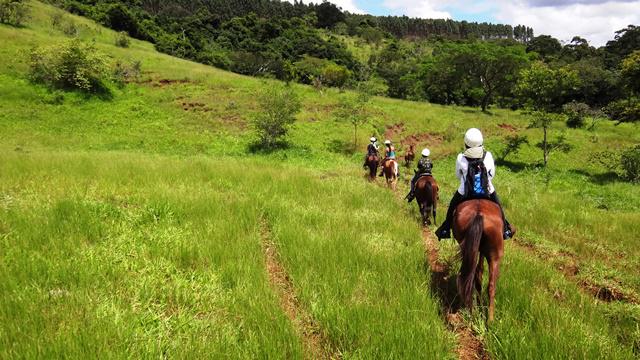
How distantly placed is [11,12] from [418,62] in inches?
2969

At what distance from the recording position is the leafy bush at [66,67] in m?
31.6

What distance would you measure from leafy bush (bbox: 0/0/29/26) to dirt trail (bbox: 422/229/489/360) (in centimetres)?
5236

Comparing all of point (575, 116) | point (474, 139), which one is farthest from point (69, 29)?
point (575, 116)

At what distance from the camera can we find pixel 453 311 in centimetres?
580

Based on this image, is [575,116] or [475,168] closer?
[475,168]

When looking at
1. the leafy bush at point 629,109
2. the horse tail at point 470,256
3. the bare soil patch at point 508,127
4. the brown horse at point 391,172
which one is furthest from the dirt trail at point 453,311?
the bare soil patch at point 508,127

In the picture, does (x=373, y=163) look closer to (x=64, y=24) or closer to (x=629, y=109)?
(x=629, y=109)

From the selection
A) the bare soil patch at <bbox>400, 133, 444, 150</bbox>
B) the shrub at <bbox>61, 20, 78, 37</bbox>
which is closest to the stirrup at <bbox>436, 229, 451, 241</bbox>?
the bare soil patch at <bbox>400, 133, 444, 150</bbox>

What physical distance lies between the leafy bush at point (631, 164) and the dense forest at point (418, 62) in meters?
2.54

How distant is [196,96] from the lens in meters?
36.8

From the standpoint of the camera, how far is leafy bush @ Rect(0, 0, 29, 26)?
41.4 meters

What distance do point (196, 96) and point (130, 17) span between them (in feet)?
137

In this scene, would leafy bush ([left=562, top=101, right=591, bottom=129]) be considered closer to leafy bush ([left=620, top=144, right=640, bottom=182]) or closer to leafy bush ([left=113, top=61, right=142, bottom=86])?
leafy bush ([left=620, top=144, right=640, bottom=182])

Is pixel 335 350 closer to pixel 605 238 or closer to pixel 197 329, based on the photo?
pixel 197 329
